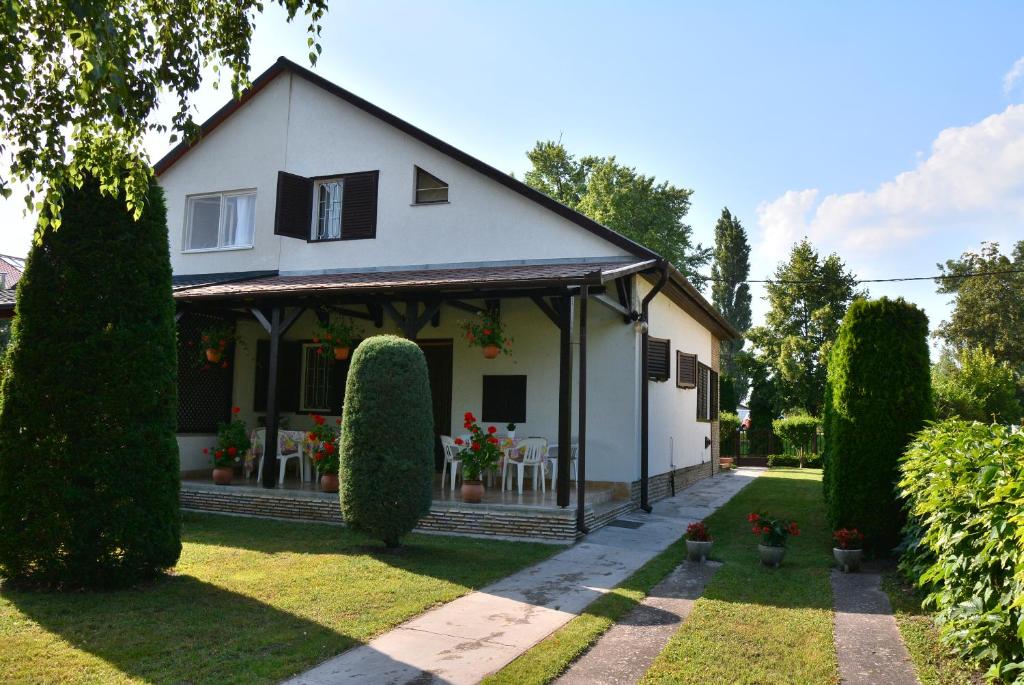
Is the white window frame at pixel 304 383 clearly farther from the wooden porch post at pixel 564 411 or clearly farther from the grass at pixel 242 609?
the wooden porch post at pixel 564 411

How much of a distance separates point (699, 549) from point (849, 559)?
1.49 metres

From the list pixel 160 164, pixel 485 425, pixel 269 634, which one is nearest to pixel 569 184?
pixel 160 164

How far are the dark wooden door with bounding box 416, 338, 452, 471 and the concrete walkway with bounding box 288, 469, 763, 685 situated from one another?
399cm

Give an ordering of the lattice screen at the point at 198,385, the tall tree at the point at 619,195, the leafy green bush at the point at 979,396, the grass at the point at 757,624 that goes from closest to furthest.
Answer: the grass at the point at 757,624, the lattice screen at the point at 198,385, the leafy green bush at the point at 979,396, the tall tree at the point at 619,195

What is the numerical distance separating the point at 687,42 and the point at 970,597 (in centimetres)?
732

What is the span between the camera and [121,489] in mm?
6250

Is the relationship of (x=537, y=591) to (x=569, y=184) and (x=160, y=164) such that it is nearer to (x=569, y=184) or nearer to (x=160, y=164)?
(x=160, y=164)

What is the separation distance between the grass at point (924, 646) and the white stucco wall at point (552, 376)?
515 cm

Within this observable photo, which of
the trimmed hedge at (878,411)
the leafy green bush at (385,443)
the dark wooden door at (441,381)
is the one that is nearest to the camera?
the leafy green bush at (385,443)

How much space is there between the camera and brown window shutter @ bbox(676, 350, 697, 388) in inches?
578

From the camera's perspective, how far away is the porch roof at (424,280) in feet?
30.6

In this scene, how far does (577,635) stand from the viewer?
5.39 meters

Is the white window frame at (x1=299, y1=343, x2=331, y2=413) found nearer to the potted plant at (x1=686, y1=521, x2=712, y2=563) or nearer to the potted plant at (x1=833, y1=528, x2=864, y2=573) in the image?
the potted plant at (x1=686, y1=521, x2=712, y2=563)

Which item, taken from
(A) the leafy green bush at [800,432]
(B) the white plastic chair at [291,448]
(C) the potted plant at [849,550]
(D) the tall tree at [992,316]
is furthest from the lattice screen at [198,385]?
(D) the tall tree at [992,316]
